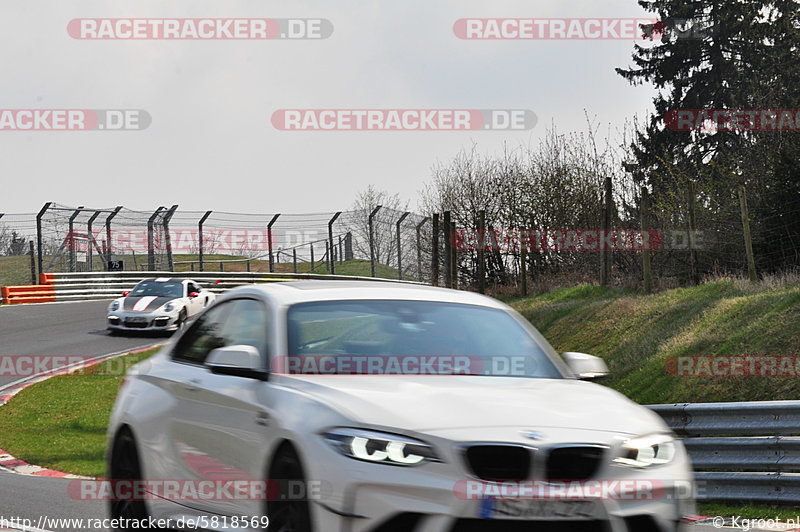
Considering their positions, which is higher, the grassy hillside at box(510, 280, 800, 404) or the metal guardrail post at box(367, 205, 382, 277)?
the metal guardrail post at box(367, 205, 382, 277)

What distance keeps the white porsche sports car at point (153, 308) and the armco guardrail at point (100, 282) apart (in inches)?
375

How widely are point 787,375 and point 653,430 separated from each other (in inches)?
296

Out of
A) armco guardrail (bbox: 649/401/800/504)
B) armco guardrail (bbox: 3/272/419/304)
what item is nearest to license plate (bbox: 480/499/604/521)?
armco guardrail (bbox: 649/401/800/504)

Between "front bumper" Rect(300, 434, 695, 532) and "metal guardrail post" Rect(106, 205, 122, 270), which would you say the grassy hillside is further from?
"metal guardrail post" Rect(106, 205, 122, 270)

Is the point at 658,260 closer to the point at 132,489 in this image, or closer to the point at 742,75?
the point at 132,489

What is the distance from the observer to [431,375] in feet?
17.6

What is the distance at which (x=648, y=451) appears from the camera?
4730 mm

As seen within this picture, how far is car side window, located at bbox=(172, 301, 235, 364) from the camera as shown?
20.1 feet

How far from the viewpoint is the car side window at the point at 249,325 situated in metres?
5.63

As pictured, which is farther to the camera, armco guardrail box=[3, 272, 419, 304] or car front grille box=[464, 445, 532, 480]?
armco guardrail box=[3, 272, 419, 304]

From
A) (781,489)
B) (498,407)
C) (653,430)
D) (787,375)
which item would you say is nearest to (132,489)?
(498,407)

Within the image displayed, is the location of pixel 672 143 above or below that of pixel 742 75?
below

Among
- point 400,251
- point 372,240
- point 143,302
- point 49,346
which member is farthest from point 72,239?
point 49,346

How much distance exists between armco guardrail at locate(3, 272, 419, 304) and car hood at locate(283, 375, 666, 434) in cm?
3005
